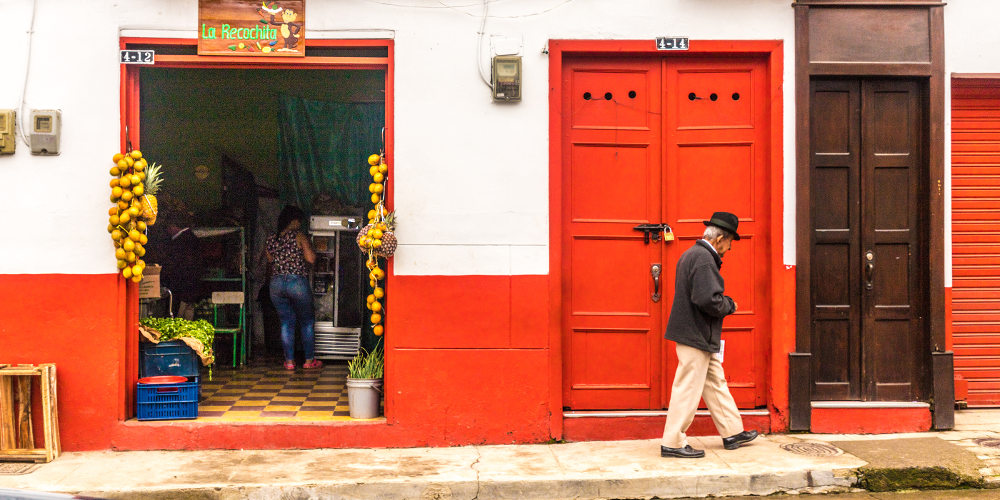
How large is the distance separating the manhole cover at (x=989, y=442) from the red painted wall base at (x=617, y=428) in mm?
1730

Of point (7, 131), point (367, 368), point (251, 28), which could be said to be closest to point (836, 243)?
point (367, 368)

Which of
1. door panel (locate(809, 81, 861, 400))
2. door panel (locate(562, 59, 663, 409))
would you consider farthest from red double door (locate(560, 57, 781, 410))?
door panel (locate(809, 81, 861, 400))

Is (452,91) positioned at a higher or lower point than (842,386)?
higher

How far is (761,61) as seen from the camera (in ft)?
23.9

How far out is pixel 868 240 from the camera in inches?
288

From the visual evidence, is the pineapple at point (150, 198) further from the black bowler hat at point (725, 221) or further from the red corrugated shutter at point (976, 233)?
the red corrugated shutter at point (976, 233)

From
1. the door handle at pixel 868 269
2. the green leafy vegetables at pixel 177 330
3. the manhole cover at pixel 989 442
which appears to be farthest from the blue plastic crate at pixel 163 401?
the manhole cover at pixel 989 442

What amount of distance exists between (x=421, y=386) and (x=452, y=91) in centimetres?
Result: 252

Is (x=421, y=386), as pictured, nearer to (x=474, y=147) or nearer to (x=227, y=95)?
(x=474, y=147)

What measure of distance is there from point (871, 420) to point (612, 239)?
274cm

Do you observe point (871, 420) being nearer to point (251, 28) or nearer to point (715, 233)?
point (715, 233)

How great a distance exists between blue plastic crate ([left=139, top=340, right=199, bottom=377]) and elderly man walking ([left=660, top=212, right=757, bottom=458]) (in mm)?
4192

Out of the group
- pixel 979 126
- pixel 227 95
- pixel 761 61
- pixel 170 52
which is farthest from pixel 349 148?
pixel 979 126

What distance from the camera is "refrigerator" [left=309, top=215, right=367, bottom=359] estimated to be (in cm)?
1000
